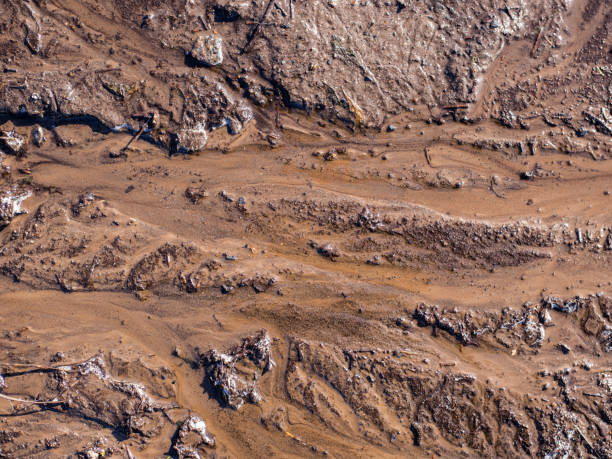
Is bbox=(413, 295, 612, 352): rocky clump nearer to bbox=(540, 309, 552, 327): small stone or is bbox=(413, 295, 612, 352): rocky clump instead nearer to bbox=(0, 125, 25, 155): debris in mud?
bbox=(540, 309, 552, 327): small stone

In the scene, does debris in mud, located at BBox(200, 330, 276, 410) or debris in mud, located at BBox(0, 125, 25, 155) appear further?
debris in mud, located at BBox(0, 125, 25, 155)

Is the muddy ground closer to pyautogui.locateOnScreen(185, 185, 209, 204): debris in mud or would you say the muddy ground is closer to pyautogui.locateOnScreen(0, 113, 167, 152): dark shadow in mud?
pyautogui.locateOnScreen(0, 113, 167, 152): dark shadow in mud

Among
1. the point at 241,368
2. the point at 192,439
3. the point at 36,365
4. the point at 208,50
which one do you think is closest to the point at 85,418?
the point at 36,365

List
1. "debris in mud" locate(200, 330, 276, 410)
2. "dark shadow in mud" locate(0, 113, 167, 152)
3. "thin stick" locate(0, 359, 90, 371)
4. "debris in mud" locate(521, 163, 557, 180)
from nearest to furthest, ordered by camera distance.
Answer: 1. "debris in mud" locate(200, 330, 276, 410)
2. "thin stick" locate(0, 359, 90, 371)
3. "debris in mud" locate(521, 163, 557, 180)
4. "dark shadow in mud" locate(0, 113, 167, 152)

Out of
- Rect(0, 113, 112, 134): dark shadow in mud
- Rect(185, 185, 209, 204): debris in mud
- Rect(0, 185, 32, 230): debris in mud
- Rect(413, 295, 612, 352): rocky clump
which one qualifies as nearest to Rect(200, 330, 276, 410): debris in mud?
Rect(185, 185, 209, 204): debris in mud

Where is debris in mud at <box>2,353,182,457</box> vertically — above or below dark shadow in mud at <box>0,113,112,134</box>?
below

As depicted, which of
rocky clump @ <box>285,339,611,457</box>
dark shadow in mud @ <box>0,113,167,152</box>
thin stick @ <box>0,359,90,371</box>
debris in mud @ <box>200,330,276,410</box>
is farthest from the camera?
dark shadow in mud @ <box>0,113,167,152</box>

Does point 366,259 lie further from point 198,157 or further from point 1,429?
point 1,429

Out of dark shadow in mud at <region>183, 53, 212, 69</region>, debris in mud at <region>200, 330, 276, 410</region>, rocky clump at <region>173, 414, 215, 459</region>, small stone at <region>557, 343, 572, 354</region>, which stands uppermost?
dark shadow in mud at <region>183, 53, 212, 69</region>
